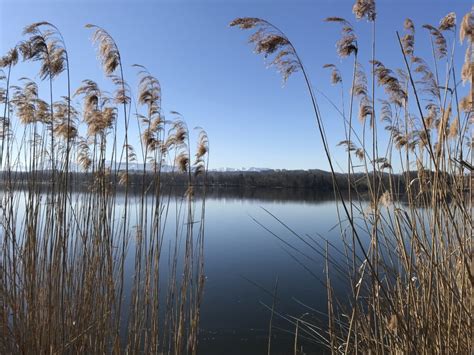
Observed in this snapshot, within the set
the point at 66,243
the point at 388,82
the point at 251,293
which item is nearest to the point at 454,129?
the point at 388,82

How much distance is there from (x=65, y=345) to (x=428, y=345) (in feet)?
7.08

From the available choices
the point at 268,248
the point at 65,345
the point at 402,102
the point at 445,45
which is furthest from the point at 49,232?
the point at 268,248

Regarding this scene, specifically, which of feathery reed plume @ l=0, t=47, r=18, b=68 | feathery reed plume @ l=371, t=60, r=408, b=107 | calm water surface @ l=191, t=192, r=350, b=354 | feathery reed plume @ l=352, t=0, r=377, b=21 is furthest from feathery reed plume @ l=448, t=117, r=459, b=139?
feathery reed plume @ l=0, t=47, r=18, b=68

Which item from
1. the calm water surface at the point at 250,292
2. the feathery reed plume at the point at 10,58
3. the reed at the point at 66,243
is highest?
the feathery reed plume at the point at 10,58

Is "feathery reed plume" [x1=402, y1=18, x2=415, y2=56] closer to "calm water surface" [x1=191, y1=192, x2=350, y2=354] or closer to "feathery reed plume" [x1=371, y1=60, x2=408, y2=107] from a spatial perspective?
"feathery reed plume" [x1=371, y1=60, x2=408, y2=107]

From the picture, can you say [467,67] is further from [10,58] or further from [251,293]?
[251,293]

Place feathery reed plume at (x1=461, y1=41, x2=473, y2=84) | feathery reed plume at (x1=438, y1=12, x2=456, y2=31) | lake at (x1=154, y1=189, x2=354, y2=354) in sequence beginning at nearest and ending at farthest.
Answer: feathery reed plume at (x1=461, y1=41, x2=473, y2=84) → feathery reed plume at (x1=438, y1=12, x2=456, y2=31) → lake at (x1=154, y1=189, x2=354, y2=354)

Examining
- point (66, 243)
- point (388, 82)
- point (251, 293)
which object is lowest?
point (251, 293)

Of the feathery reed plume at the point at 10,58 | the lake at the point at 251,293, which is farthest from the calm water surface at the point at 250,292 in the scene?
the feathery reed plume at the point at 10,58

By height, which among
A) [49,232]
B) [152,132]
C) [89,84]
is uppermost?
[89,84]

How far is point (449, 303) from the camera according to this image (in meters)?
1.80

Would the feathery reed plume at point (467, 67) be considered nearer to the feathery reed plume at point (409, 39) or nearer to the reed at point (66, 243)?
the feathery reed plume at point (409, 39)

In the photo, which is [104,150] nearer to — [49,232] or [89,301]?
[49,232]

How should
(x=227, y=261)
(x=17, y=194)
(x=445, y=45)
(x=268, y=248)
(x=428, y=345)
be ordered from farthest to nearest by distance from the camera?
(x=268, y=248) < (x=227, y=261) < (x=17, y=194) < (x=445, y=45) < (x=428, y=345)
